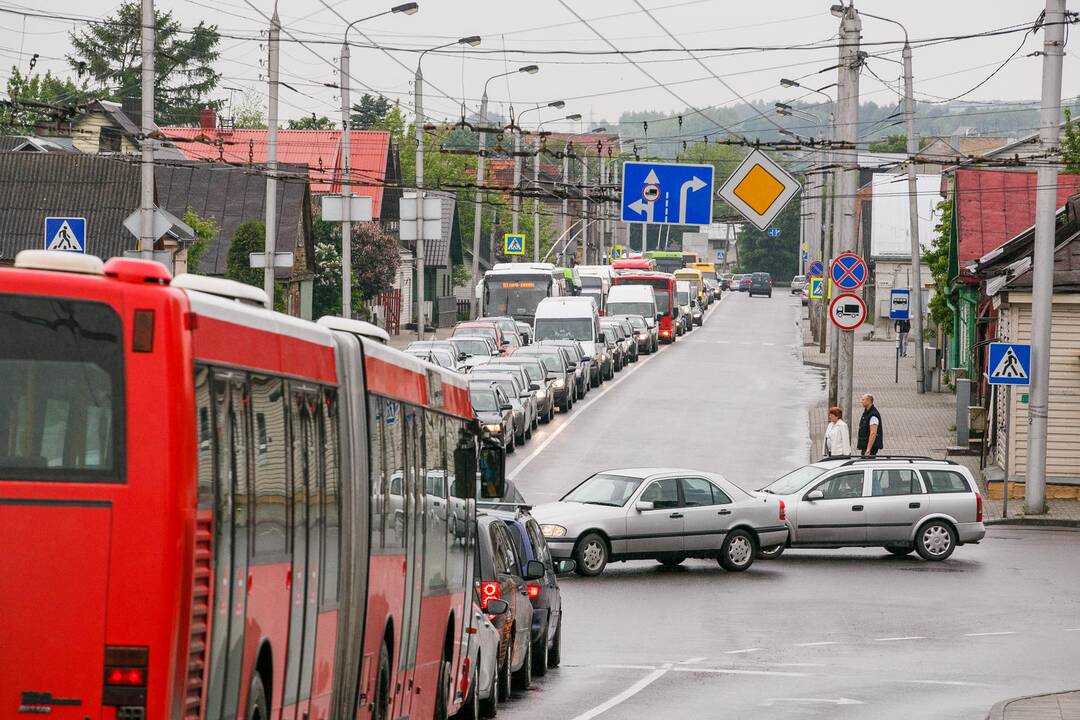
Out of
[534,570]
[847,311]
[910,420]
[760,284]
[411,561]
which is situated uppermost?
[760,284]

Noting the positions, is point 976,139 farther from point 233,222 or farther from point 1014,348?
point 1014,348

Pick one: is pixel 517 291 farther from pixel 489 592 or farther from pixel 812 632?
pixel 489 592

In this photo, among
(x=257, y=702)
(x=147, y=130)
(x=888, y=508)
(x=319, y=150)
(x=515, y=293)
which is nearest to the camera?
(x=257, y=702)

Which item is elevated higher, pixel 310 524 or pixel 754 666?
pixel 310 524

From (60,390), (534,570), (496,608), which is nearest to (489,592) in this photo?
(496,608)

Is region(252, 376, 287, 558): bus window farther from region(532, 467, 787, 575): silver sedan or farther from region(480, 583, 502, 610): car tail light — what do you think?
region(532, 467, 787, 575): silver sedan

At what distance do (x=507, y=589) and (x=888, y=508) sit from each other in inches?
477

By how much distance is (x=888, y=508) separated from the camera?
2608 cm

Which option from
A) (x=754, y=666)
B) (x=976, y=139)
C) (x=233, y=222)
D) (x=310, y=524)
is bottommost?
(x=754, y=666)

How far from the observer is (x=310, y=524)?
8.48 meters

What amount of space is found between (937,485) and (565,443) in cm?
1478

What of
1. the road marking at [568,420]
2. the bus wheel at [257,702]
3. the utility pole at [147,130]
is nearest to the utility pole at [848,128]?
the road marking at [568,420]

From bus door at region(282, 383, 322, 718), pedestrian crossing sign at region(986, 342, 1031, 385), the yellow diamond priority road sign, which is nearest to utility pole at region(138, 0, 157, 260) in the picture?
the yellow diamond priority road sign

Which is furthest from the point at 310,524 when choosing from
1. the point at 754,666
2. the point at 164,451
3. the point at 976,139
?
the point at 976,139
